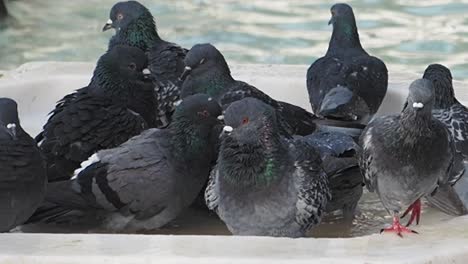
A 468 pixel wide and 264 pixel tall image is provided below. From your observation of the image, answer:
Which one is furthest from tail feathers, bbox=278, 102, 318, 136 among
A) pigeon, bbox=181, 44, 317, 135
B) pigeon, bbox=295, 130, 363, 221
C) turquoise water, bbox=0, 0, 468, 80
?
turquoise water, bbox=0, 0, 468, 80

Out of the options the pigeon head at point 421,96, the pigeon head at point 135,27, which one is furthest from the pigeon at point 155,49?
the pigeon head at point 421,96

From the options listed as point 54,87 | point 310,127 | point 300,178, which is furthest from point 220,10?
point 300,178

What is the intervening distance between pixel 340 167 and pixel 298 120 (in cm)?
87

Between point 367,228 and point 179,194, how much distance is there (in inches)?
45.7

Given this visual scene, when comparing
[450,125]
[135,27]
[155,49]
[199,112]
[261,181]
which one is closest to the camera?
[261,181]

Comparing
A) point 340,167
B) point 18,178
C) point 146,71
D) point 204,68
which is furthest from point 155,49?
point 18,178

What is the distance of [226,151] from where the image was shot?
604cm

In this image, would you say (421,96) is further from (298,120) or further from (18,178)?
(18,178)

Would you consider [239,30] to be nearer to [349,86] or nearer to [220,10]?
[220,10]

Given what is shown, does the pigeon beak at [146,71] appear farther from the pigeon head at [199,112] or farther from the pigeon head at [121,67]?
the pigeon head at [199,112]

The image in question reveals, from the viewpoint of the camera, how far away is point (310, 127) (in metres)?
7.33

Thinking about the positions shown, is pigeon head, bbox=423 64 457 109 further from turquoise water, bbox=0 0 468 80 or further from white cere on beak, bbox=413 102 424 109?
turquoise water, bbox=0 0 468 80

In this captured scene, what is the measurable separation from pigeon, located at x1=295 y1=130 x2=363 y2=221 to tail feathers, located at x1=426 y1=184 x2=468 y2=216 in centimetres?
46

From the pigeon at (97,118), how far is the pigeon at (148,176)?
8.7 inches
